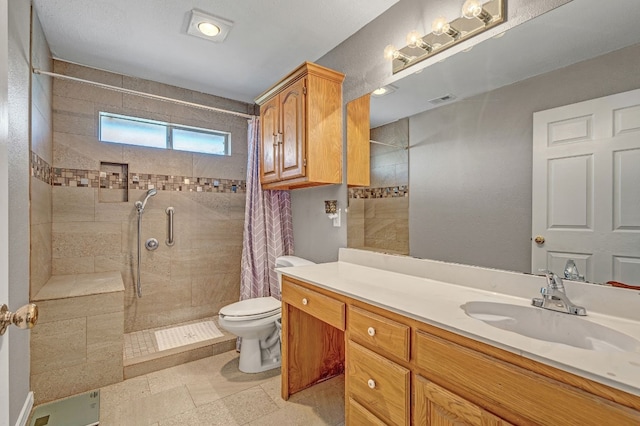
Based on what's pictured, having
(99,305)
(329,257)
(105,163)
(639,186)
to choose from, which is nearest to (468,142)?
(639,186)

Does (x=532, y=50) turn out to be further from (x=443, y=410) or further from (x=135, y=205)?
(x=135, y=205)

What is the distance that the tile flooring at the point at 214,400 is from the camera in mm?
1677

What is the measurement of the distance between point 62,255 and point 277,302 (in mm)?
1767

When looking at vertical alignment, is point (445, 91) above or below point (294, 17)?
below

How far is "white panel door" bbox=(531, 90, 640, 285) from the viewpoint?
1010mm

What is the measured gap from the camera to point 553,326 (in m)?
1.03

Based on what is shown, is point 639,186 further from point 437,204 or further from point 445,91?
point 445,91

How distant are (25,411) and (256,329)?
1293 mm

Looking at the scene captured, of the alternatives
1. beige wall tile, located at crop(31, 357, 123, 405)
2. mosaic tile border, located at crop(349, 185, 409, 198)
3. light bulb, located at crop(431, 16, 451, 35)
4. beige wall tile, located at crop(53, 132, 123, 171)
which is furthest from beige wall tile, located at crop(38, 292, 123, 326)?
light bulb, located at crop(431, 16, 451, 35)

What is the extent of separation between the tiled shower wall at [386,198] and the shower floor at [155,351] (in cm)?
145

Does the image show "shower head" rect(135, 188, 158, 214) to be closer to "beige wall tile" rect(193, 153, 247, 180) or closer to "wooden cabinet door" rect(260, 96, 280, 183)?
"beige wall tile" rect(193, 153, 247, 180)

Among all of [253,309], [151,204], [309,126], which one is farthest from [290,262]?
[151,204]

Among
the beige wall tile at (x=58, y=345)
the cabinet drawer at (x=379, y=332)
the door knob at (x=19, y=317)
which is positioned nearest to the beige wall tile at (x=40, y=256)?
the beige wall tile at (x=58, y=345)

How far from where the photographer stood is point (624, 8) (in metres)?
1.03
